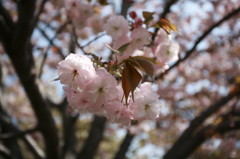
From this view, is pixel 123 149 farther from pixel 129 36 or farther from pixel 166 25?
pixel 166 25

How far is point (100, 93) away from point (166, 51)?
745mm

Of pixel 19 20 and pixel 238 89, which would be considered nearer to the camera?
pixel 19 20

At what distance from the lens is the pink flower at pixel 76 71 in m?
0.94

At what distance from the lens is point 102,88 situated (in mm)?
949

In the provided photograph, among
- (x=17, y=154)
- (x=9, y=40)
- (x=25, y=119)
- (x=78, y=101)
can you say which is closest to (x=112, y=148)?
(x=25, y=119)

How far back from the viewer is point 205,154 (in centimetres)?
685

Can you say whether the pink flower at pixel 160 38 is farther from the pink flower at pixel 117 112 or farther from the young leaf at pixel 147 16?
the pink flower at pixel 117 112

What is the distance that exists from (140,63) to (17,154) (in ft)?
9.58

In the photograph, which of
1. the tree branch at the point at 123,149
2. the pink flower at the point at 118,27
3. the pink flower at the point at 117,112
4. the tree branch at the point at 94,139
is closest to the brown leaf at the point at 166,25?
the pink flower at the point at 118,27

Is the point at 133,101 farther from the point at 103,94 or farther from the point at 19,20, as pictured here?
the point at 19,20

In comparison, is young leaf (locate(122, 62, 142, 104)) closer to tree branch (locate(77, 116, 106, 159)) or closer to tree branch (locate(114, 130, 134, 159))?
tree branch (locate(77, 116, 106, 159))

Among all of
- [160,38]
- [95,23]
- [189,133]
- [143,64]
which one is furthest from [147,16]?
[189,133]

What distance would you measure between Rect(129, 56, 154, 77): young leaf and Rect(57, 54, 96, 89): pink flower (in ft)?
0.47

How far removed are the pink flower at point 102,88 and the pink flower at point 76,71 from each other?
0.08ft
